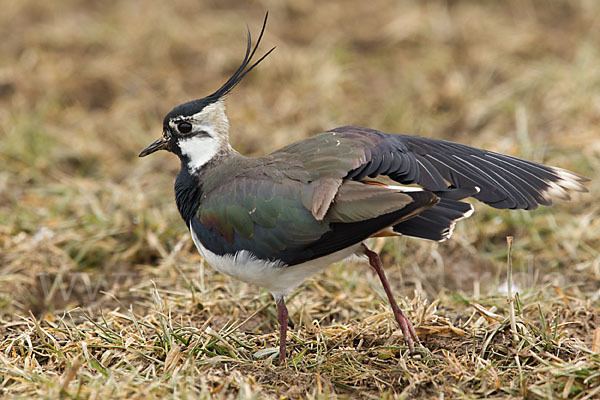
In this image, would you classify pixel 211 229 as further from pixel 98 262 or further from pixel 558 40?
pixel 558 40

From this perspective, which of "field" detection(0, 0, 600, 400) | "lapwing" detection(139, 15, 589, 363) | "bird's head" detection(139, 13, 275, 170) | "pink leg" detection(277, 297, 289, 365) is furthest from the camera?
"bird's head" detection(139, 13, 275, 170)

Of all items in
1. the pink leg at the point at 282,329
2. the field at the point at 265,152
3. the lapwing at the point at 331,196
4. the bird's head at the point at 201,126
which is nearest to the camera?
the lapwing at the point at 331,196

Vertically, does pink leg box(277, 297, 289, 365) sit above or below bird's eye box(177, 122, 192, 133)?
below

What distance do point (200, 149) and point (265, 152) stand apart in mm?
2352

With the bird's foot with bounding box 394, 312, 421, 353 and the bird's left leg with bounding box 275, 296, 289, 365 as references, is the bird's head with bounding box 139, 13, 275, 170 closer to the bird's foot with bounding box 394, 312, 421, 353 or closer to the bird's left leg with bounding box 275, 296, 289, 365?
the bird's left leg with bounding box 275, 296, 289, 365

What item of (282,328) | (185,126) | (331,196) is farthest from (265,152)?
(331,196)

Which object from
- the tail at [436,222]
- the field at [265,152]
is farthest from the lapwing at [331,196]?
the field at [265,152]

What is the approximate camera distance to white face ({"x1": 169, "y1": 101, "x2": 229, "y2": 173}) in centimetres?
409

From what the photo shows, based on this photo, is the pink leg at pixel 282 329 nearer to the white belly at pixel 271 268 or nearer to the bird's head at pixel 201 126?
the white belly at pixel 271 268

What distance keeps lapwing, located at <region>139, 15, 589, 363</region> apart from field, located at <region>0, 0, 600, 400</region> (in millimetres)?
369

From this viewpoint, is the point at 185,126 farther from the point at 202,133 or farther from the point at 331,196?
the point at 331,196

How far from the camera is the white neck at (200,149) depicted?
13.4 feet

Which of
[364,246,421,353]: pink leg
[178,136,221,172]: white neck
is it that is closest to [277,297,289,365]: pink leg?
[364,246,421,353]: pink leg

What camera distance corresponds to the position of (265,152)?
6.45 meters
